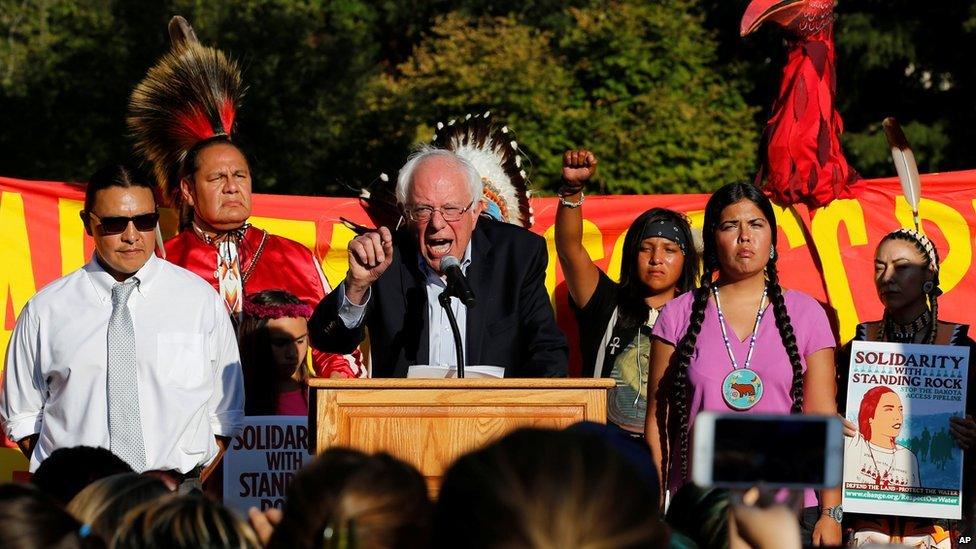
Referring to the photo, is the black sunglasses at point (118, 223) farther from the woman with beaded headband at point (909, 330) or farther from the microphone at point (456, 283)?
the woman with beaded headband at point (909, 330)

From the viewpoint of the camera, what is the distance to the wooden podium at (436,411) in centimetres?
403

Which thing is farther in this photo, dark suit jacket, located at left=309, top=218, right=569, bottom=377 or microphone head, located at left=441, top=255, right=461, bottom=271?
dark suit jacket, located at left=309, top=218, right=569, bottom=377

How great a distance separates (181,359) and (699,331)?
5.85 ft

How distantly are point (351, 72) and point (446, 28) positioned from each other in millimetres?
2570

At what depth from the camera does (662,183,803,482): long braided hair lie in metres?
4.91

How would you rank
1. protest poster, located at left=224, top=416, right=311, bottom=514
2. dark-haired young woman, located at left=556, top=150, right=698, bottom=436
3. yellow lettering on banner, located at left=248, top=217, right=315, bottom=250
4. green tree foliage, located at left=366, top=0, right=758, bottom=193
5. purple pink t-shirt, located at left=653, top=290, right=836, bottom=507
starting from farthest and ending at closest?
green tree foliage, located at left=366, top=0, right=758, bottom=193
yellow lettering on banner, located at left=248, top=217, right=315, bottom=250
protest poster, located at left=224, top=416, right=311, bottom=514
dark-haired young woman, located at left=556, top=150, right=698, bottom=436
purple pink t-shirt, located at left=653, top=290, right=836, bottom=507

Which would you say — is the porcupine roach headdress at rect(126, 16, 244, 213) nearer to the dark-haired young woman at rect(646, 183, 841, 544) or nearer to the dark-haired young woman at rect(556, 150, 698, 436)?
the dark-haired young woman at rect(556, 150, 698, 436)

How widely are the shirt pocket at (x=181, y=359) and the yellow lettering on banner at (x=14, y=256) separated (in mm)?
2288

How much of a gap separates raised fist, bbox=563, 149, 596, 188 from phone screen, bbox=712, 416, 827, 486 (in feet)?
10.7

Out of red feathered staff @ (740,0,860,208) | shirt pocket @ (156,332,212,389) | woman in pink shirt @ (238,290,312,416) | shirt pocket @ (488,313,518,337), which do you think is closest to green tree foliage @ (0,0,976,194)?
red feathered staff @ (740,0,860,208)

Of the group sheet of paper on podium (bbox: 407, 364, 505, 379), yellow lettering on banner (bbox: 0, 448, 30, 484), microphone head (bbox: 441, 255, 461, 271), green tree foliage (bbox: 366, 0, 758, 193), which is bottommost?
yellow lettering on banner (bbox: 0, 448, 30, 484)

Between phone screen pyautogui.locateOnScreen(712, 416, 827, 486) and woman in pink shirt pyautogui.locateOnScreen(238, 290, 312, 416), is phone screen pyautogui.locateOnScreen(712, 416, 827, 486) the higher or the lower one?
the higher one

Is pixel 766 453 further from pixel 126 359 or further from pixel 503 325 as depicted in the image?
pixel 126 359

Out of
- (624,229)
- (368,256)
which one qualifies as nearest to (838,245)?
(624,229)
